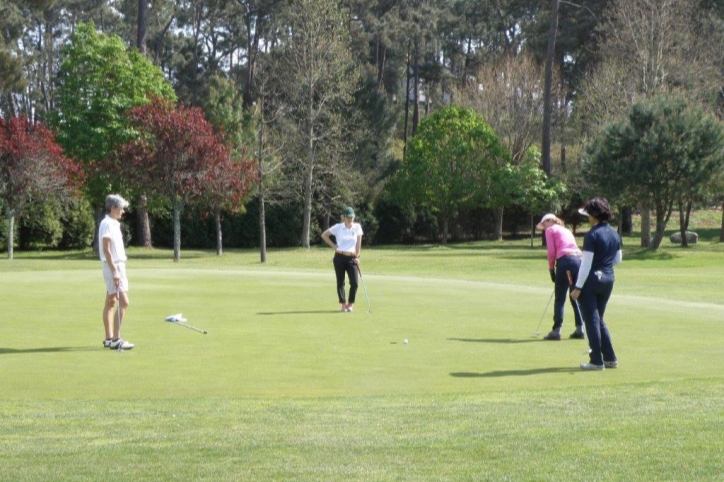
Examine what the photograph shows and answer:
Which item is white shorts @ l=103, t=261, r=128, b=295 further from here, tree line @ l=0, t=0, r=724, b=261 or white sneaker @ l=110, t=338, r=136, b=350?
tree line @ l=0, t=0, r=724, b=261

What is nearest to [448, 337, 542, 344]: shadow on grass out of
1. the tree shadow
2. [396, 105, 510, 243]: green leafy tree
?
the tree shadow

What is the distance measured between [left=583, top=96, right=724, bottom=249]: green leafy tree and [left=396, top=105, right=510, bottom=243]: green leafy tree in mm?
16699

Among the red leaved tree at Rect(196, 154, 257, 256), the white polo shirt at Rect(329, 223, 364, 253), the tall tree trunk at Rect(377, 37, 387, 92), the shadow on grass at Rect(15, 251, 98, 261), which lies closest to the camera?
the white polo shirt at Rect(329, 223, 364, 253)

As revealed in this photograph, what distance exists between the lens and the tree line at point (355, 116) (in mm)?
48750

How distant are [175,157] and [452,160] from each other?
24154 millimetres

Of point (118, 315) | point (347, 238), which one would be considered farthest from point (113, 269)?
point (347, 238)

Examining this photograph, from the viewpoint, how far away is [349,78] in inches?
2511

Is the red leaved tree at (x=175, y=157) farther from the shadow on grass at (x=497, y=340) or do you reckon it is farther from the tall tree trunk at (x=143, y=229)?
the shadow on grass at (x=497, y=340)

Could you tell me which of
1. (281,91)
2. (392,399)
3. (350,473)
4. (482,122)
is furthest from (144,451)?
(482,122)

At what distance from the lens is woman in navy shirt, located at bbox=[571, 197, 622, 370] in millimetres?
12281

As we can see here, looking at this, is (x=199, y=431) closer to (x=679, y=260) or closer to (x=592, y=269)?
(x=592, y=269)

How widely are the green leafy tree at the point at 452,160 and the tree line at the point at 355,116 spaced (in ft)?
0.37

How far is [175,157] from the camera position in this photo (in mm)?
47000

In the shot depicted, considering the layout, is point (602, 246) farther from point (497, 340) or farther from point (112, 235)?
point (112, 235)
